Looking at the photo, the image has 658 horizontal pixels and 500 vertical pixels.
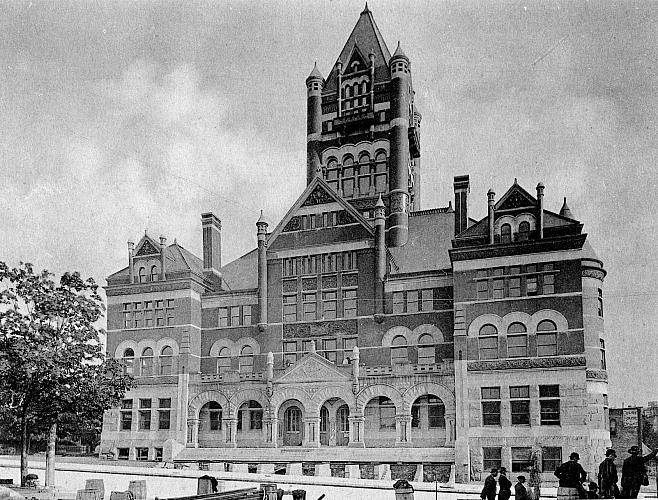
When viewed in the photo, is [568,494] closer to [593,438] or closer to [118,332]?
[593,438]

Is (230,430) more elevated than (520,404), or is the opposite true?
(520,404)

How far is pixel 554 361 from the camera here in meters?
34.4

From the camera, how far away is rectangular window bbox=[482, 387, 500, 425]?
35.1 m

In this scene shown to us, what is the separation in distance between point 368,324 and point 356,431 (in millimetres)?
5106

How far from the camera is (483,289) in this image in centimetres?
3644

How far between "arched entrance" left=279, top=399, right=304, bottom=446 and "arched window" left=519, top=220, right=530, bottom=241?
1275 cm

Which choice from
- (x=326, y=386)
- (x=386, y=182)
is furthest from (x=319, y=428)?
(x=386, y=182)

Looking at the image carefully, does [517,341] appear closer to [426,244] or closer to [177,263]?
[426,244]

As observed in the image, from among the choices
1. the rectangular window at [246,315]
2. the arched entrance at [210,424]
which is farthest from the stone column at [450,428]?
the rectangular window at [246,315]

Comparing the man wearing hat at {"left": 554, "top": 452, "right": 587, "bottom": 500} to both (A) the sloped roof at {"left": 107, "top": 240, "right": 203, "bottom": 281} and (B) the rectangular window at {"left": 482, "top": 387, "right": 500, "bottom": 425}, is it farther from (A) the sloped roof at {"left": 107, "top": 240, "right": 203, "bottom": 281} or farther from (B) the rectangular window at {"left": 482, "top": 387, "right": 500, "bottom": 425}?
(A) the sloped roof at {"left": 107, "top": 240, "right": 203, "bottom": 281}

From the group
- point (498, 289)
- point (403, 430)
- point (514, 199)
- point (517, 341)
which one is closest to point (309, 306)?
point (403, 430)

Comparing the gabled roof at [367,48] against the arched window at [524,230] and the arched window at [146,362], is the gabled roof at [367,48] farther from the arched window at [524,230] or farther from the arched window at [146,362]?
the arched window at [146,362]

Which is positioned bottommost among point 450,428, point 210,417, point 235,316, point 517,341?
point 450,428

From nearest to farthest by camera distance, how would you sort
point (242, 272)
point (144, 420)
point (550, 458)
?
point (550, 458)
point (144, 420)
point (242, 272)
